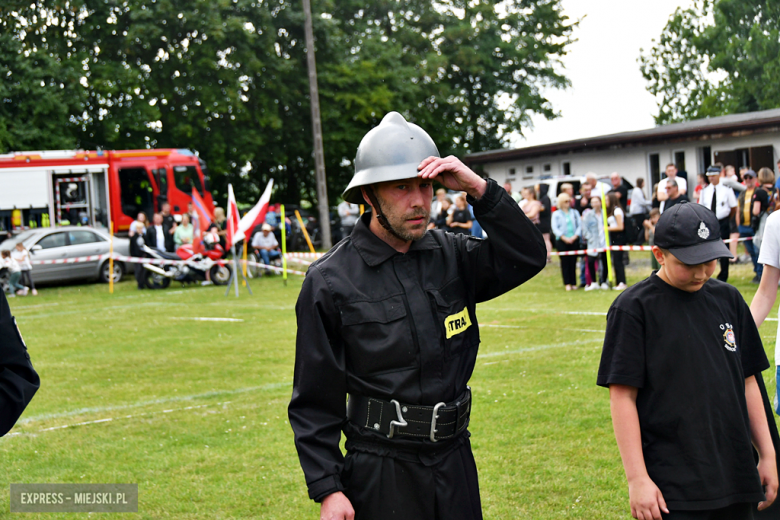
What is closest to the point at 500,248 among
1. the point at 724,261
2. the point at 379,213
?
the point at 379,213

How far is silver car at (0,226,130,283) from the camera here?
70.1 feet

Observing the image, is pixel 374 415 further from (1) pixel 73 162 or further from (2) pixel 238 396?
(1) pixel 73 162

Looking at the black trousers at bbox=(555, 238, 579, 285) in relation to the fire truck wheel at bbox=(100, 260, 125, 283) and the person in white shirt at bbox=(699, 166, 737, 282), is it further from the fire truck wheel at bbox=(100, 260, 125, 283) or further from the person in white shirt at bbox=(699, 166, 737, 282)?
the fire truck wheel at bbox=(100, 260, 125, 283)

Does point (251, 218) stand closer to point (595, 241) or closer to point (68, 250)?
point (68, 250)

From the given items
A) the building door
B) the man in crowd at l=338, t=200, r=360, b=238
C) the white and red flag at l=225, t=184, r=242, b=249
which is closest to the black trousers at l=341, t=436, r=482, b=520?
the white and red flag at l=225, t=184, r=242, b=249

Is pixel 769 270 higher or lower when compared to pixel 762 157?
lower

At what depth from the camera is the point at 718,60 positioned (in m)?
52.8

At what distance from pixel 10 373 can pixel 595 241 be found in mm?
13860

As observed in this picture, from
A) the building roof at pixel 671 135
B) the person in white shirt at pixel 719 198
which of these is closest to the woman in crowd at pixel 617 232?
the person in white shirt at pixel 719 198

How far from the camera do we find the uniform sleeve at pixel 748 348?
10.5ft

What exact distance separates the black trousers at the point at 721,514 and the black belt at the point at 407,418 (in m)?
0.82

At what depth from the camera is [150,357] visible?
10508 mm

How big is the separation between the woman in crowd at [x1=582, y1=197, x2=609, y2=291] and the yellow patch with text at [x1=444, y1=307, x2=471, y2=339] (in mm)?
12987

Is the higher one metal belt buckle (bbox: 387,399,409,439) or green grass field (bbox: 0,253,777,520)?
metal belt buckle (bbox: 387,399,409,439)
